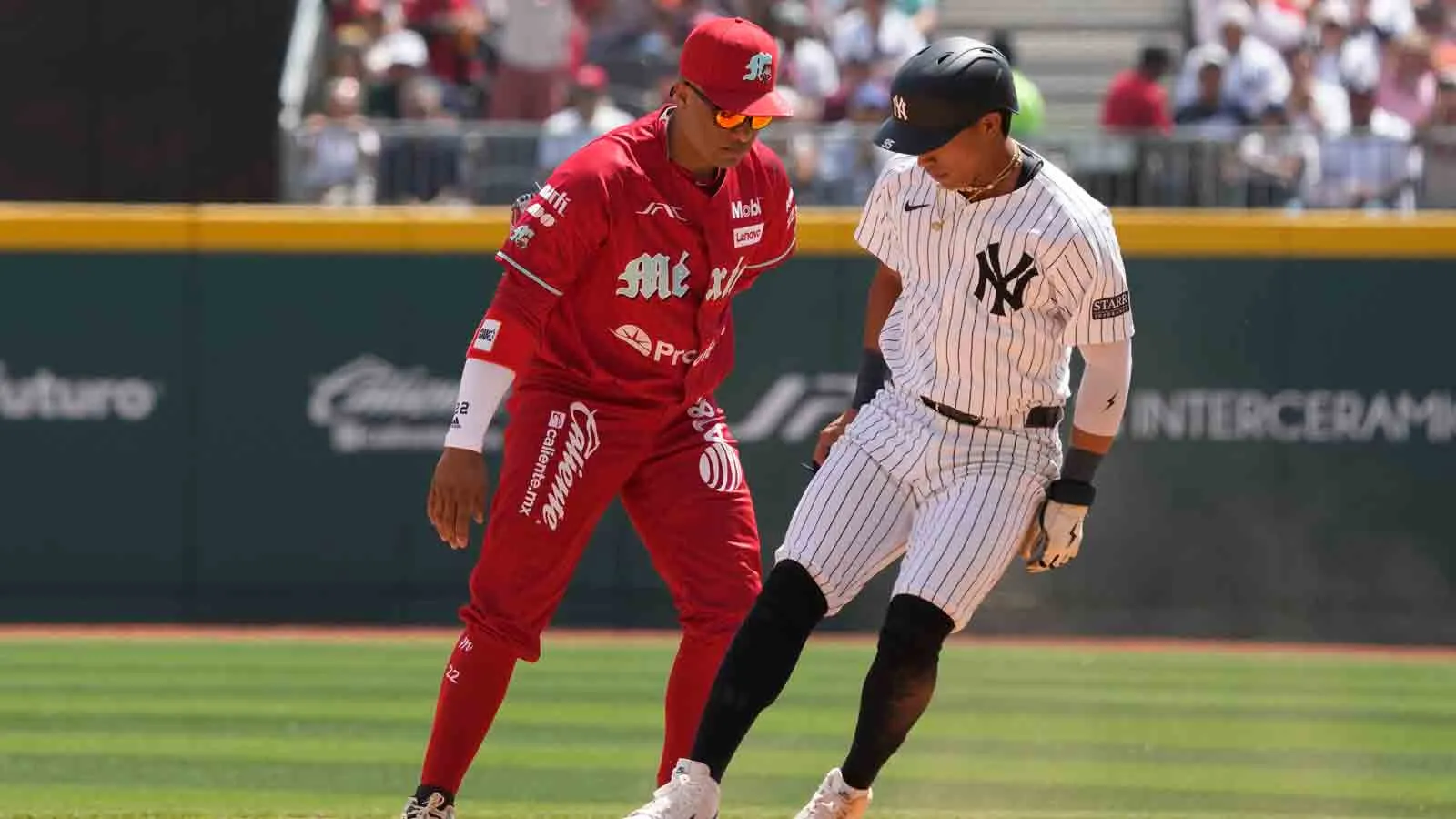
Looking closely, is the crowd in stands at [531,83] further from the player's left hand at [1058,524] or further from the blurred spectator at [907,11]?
the player's left hand at [1058,524]

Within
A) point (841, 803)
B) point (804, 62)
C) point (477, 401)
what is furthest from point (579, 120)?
point (841, 803)

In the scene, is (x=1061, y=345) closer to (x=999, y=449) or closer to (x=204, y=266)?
(x=999, y=449)

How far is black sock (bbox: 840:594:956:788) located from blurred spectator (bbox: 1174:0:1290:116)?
9331 mm

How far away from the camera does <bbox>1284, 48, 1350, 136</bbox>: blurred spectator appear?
14023 mm

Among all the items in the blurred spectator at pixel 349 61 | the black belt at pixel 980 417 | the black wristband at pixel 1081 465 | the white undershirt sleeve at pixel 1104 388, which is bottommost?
the blurred spectator at pixel 349 61

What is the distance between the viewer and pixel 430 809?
18.5 ft

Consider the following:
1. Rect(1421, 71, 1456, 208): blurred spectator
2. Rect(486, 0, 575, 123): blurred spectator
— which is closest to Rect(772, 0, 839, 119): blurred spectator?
Rect(486, 0, 575, 123): blurred spectator

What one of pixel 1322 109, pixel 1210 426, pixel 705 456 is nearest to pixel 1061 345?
pixel 705 456

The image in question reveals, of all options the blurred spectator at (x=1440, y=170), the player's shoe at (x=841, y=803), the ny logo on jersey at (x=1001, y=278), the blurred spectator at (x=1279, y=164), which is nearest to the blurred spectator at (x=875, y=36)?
the blurred spectator at (x=1279, y=164)

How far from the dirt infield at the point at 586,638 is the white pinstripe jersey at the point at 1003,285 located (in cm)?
578

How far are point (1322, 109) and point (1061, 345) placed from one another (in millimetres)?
9529

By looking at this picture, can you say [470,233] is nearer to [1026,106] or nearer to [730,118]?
[1026,106]

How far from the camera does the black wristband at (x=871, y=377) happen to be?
5.90m

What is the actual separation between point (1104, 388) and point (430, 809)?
1929 mm
